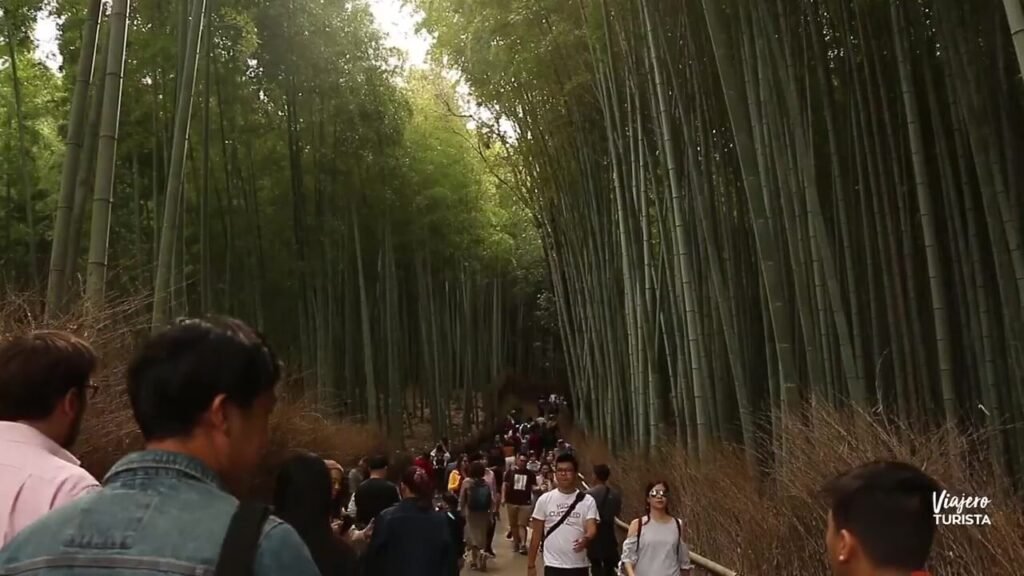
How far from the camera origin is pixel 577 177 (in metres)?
10.7

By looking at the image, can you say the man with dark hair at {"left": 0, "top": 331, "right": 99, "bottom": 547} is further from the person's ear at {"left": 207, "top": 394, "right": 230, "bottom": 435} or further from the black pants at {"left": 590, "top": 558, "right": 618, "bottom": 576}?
the black pants at {"left": 590, "top": 558, "right": 618, "bottom": 576}

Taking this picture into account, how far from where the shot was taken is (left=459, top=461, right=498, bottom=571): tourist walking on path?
7.03 m

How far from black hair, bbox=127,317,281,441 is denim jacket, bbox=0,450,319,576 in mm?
60

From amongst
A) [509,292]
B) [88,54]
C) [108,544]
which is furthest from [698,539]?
[509,292]

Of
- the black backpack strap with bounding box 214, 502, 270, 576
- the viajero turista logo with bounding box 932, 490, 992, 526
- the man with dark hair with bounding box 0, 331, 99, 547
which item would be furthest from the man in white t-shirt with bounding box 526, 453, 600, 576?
the black backpack strap with bounding box 214, 502, 270, 576

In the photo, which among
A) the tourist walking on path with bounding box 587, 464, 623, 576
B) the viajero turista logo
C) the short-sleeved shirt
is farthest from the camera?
the short-sleeved shirt

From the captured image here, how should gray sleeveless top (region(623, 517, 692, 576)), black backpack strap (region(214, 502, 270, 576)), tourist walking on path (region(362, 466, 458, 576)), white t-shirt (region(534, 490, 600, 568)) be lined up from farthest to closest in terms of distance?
white t-shirt (region(534, 490, 600, 568))
gray sleeveless top (region(623, 517, 692, 576))
tourist walking on path (region(362, 466, 458, 576))
black backpack strap (region(214, 502, 270, 576))

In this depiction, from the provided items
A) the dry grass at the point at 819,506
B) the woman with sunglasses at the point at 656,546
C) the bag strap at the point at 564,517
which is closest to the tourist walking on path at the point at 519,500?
the dry grass at the point at 819,506

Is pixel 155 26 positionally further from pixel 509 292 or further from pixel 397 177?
pixel 509 292

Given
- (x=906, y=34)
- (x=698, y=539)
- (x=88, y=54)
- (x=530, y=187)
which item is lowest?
(x=698, y=539)

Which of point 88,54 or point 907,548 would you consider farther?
point 88,54

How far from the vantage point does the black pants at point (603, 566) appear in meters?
4.95

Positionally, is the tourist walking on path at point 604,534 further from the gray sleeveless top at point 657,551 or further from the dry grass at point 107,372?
the dry grass at point 107,372

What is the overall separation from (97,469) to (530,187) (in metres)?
9.55
